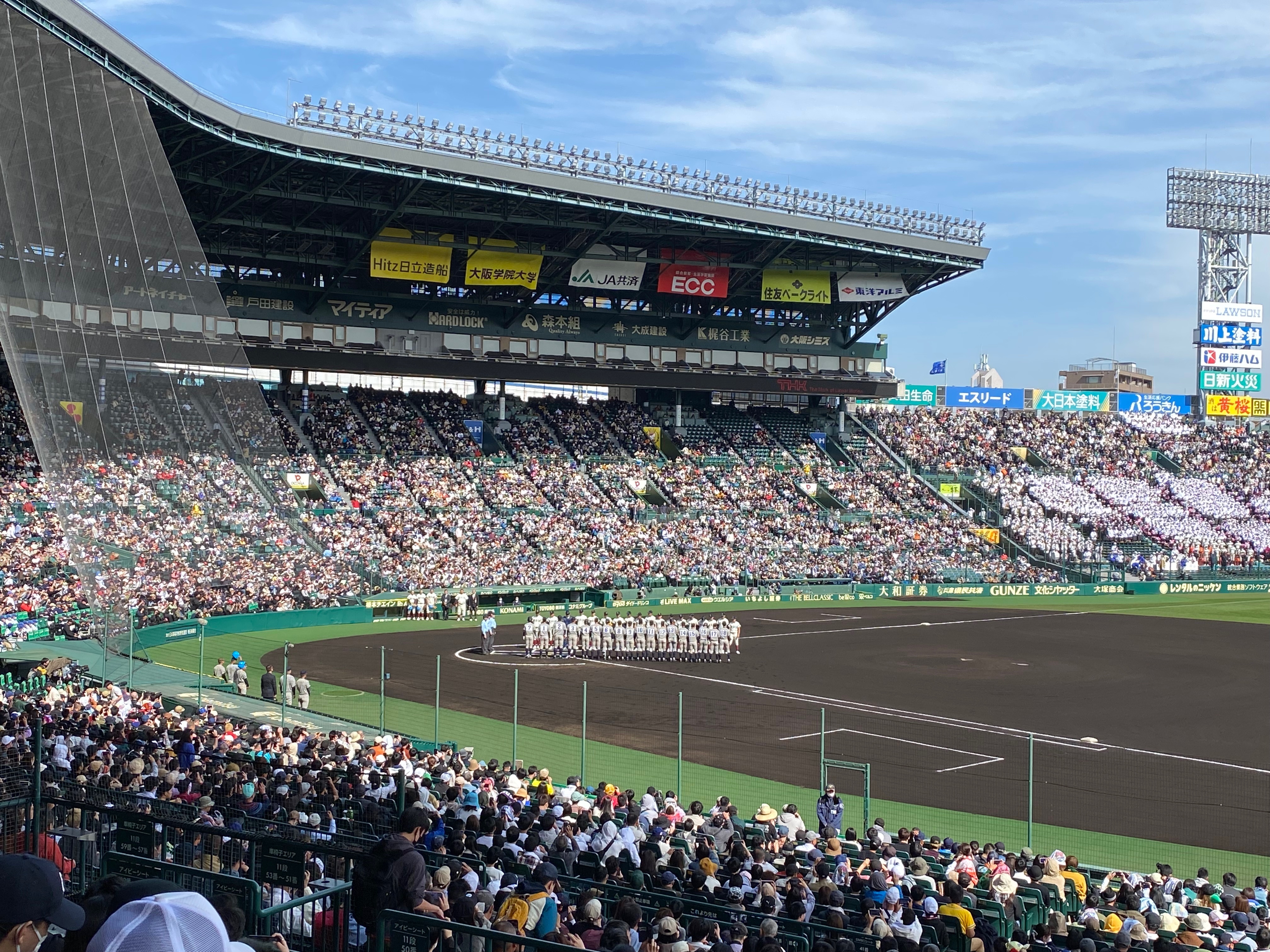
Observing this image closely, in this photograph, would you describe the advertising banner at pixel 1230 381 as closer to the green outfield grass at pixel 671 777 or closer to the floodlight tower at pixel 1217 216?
the floodlight tower at pixel 1217 216

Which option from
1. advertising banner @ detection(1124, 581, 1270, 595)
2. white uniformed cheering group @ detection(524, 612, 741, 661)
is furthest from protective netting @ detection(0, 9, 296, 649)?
advertising banner @ detection(1124, 581, 1270, 595)

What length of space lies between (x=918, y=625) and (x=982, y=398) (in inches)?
1487

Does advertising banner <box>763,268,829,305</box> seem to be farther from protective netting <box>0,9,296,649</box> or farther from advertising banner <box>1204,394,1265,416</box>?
protective netting <box>0,9,296,649</box>

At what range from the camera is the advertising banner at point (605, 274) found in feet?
201

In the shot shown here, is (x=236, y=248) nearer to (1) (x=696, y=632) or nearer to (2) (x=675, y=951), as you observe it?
(1) (x=696, y=632)

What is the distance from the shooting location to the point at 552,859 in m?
11.1

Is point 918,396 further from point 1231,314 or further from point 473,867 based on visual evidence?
point 473,867

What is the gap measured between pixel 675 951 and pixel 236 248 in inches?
2092

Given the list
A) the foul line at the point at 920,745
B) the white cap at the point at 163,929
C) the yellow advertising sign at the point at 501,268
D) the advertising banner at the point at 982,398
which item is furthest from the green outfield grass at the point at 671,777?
the advertising banner at the point at 982,398

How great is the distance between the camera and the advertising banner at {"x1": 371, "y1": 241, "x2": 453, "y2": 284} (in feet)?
184

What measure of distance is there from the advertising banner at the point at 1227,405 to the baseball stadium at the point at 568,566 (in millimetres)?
304

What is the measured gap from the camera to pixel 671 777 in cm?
2094

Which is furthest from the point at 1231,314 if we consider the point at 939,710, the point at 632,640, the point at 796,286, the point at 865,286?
the point at 939,710

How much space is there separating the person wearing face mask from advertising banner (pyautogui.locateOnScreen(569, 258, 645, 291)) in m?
58.8
